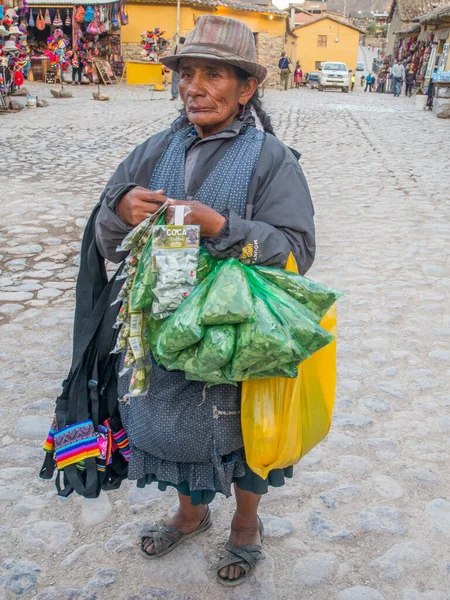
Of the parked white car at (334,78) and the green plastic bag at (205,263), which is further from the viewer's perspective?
the parked white car at (334,78)

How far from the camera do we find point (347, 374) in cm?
376

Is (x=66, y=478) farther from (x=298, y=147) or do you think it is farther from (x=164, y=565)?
(x=298, y=147)

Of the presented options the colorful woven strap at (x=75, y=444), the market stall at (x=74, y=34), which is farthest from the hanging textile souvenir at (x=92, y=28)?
the colorful woven strap at (x=75, y=444)

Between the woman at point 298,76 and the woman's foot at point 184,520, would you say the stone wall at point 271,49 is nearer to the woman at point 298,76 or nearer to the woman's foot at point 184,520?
the woman at point 298,76

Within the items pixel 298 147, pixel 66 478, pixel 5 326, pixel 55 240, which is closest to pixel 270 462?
pixel 66 478

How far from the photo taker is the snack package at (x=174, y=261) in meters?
1.66

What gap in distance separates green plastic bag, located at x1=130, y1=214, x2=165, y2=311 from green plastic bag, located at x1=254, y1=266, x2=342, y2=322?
30 centimetres

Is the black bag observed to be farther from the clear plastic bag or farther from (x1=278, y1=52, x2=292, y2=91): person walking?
(x1=278, y1=52, x2=292, y2=91): person walking

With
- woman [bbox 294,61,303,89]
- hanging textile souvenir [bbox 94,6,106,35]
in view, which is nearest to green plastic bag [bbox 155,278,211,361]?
hanging textile souvenir [bbox 94,6,106,35]

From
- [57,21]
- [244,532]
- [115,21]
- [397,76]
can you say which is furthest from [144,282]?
[397,76]

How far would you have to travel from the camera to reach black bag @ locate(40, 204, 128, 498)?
2.02m

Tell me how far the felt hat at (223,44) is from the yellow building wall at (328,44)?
52896 millimetres

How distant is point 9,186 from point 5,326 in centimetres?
436

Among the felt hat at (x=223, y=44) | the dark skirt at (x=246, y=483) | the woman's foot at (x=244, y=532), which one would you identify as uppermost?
the felt hat at (x=223, y=44)
